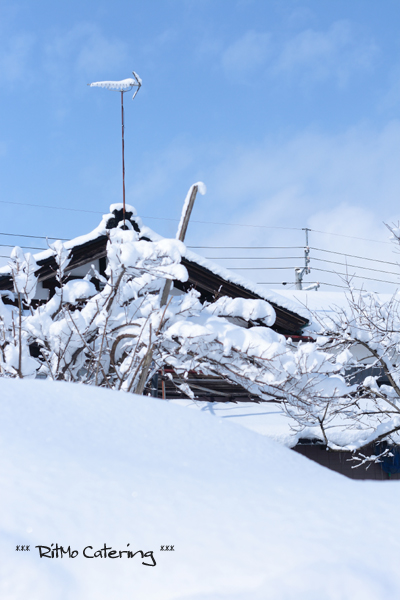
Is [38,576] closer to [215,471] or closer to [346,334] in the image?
[215,471]

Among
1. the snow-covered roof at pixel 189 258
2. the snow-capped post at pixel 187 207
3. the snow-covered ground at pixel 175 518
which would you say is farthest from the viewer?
the snow-covered roof at pixel 189 258

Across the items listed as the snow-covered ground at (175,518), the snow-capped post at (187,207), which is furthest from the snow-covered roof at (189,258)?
the snow-covered ground at (175,518)

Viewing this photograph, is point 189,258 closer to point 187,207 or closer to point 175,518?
point 187,207

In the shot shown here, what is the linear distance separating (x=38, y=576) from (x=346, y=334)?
7.30 m

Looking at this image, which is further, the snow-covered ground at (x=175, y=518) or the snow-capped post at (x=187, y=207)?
the snow-capped post at (x=187, y=207)

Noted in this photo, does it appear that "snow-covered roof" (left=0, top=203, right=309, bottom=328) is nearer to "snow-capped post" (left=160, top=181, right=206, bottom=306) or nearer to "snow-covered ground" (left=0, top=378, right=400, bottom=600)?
"snow-capped post" (left=160, top=181, right=206, bottom=306)

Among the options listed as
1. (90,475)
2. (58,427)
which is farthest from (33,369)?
(90,475)

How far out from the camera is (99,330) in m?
6.18

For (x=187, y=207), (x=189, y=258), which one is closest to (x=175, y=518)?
(x=187, y=207)

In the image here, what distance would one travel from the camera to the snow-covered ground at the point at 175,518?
1074mm

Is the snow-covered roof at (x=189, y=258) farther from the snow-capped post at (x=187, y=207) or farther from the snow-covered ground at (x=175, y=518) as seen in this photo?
the snow-covered ground at (x=175, y=518)

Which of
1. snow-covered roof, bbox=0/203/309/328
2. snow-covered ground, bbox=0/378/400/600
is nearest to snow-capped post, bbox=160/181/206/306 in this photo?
snow-covered roof, bbox=0/203/309/328

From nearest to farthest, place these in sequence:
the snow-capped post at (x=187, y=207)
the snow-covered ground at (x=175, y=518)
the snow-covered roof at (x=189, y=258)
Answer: the snow-covered ground at (x=175, y=518) < the snow-capped post at (x=187, y=207) < the snow-covered roof at (x=189, y=258)

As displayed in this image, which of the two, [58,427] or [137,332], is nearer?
[58,427]
